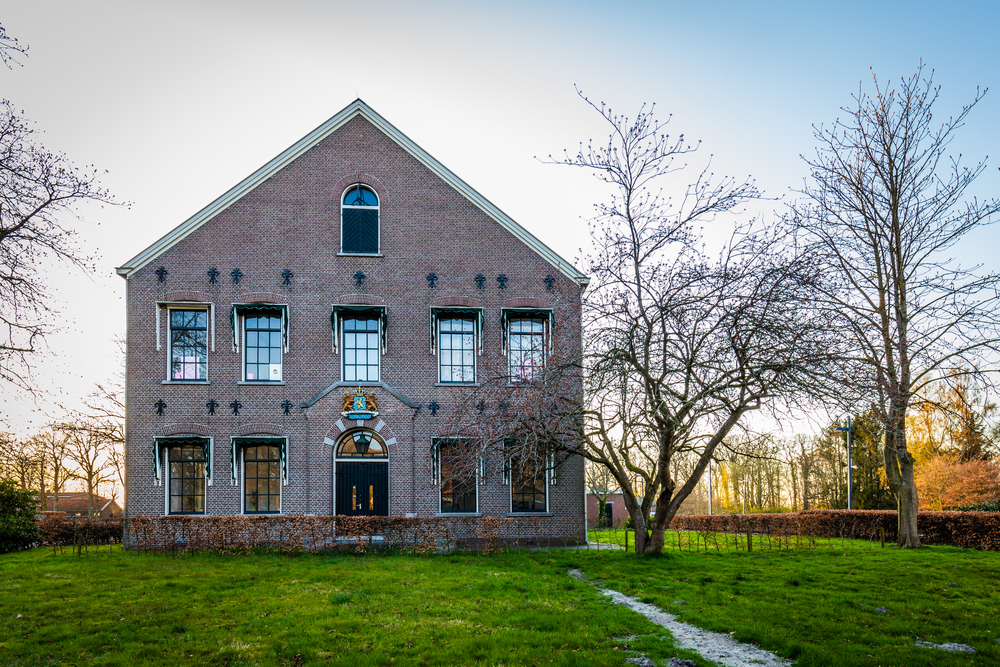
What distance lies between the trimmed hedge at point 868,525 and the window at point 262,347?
13031 millimetres

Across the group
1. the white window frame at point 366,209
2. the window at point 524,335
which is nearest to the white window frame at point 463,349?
the window at point 524,335

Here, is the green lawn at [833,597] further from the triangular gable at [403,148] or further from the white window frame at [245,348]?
the white window frame at [245,348]

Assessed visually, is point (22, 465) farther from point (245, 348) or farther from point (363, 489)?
point (363, 489)

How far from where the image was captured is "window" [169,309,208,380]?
20250 mm

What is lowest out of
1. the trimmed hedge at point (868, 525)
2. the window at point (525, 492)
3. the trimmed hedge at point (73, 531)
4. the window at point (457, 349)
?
the trimmed hedge at point (868, 525)

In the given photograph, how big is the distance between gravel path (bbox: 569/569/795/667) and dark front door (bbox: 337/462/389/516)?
10.8 meters

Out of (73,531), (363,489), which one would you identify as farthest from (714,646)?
(73,531)

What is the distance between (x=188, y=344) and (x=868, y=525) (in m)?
23.1

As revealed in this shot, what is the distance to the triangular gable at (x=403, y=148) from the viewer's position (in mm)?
20797

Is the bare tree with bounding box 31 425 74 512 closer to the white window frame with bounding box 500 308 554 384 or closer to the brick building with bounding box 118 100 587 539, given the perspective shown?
the brick building with bounding box 118 100 587 539

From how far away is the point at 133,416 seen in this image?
19.9 metres

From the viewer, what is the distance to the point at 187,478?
19.9 meters

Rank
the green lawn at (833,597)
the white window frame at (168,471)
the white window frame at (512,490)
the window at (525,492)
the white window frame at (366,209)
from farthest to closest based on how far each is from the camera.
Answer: the white window frame at (366,209) → the window at (525,492) → the white window frame at (512,490) → the white window frame at (168,471) → the green lawn at (833,597)

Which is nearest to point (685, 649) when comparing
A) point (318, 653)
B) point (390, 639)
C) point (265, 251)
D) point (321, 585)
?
point (390, 639)
